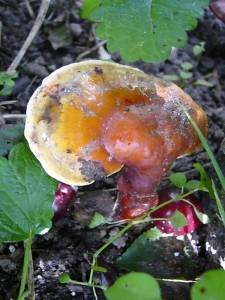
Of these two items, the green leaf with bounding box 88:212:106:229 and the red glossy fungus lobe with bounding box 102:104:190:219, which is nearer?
the red glossy fungus lobe with bounding box 102:104:190:219

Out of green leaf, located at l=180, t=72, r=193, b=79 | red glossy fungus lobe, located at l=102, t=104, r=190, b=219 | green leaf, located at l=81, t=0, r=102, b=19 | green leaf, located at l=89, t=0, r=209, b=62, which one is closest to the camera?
red glossy fungus lobe, located at l=102, t=104, r=190, b=219

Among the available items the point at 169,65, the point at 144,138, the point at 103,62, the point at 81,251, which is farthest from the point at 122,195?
the point at 169,65

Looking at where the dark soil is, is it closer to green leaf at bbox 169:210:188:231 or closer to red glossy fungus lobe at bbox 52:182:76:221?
red glossy fungus lobe at bbox 52:182:76:221

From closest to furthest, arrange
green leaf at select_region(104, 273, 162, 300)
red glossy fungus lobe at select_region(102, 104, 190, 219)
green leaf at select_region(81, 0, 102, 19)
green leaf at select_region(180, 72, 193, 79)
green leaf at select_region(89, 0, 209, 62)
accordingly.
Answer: green leaf at select_region(104, 273, 162, 300) → red glossy fungus lobe at select_region(102, 104, 190, 219) → green leaf at select_region(89, 0, 209, 62) → green leaf at select_region(81, 0, 102, 19) → green leaf at select_region(180, 72, 193, 79)

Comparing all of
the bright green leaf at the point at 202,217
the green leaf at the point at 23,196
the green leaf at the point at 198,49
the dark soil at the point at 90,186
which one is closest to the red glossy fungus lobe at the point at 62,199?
the dark soil at the point at 90,186

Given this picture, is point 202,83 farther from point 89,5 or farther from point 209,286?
point 209,286

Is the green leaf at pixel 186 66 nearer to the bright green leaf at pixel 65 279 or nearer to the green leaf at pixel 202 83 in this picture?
the green leaf at pixel 202 83

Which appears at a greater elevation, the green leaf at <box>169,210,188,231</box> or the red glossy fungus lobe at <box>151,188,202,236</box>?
the green leaf at <box>169,210,188,231</box>

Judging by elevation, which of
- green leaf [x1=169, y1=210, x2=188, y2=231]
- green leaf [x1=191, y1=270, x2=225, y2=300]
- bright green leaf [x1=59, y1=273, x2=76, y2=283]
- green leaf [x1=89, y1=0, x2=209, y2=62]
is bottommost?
bright green leaf [x1=59, y1=273, x2=76, y2=283]

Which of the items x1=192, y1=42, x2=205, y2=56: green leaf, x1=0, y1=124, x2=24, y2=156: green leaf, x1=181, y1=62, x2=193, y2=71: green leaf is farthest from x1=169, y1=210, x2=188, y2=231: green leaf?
x1=192, y1=42, x2=205, y2=56: green leaf
